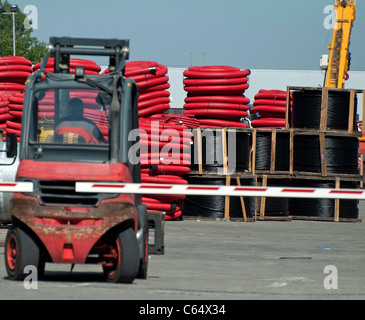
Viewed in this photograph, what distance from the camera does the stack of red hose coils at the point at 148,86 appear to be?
1897 centimetres

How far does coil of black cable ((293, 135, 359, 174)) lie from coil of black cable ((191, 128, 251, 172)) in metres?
1.66

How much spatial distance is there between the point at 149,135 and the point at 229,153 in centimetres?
239

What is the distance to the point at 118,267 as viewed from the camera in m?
8.75

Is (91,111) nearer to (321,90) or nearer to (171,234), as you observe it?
(171,234)

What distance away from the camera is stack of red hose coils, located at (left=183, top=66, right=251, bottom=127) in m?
20.0

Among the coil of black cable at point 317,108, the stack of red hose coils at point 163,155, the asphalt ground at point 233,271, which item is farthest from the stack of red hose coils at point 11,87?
the coil of black cable at point 317,108

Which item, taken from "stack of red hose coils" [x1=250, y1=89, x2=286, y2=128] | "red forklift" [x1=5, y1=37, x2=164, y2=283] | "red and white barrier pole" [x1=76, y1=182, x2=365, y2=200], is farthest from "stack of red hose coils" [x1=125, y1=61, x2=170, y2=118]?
"red and white barrier pole" [x1=76, y1=182, x2=365, y2=200]

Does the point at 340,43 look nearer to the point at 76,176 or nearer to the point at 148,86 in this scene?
the point at 148,86

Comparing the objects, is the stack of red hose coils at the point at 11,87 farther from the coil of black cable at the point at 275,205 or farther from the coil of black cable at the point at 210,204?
the coil of black cable at the point at 275,205

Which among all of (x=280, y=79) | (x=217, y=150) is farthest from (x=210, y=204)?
(x=280, y=79)

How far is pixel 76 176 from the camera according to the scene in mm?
8555

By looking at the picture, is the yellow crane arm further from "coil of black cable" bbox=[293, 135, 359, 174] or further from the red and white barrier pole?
the red and white barrier pole

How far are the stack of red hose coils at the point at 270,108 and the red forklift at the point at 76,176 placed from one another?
12.5 meters
